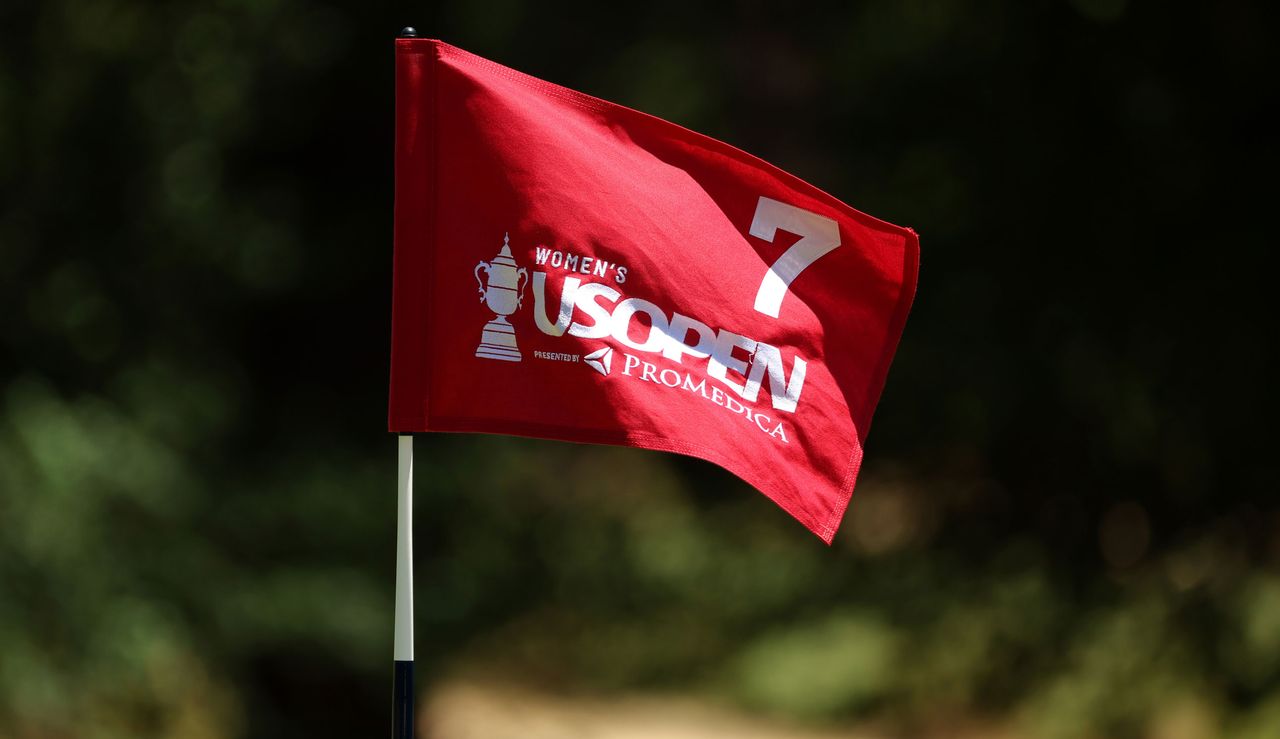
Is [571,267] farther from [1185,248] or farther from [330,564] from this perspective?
[1185,248]

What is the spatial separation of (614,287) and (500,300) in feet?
0.66

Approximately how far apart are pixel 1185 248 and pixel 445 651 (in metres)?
3.94

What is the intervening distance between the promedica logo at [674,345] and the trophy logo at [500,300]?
0.03m

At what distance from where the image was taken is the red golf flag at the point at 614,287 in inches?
96.6

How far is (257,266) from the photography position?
554 cm

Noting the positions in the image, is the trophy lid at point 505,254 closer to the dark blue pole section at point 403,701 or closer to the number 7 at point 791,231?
the number 7 at point 791,231

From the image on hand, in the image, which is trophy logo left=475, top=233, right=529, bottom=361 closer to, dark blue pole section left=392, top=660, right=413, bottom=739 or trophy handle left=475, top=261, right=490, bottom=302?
trophy handle left=475, top=261, right=490, bottom=302

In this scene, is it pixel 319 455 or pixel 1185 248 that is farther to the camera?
pixel 1185 248

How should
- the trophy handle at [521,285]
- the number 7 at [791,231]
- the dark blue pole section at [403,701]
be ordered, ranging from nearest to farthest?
the dark blue pole section at [403,701] → the trophy handle at [521,285] → the number 7 at [791,231]

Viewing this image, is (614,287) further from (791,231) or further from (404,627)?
(404,627)

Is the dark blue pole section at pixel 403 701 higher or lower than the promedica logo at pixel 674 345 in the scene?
lower

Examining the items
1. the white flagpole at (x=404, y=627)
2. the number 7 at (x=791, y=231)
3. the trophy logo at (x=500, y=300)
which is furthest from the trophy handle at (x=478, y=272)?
the number 7 at (x=791, y=231)

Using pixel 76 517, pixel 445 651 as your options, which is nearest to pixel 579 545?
pixel 445 651

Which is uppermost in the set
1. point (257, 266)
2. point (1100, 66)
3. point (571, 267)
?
point (1100, 66)
